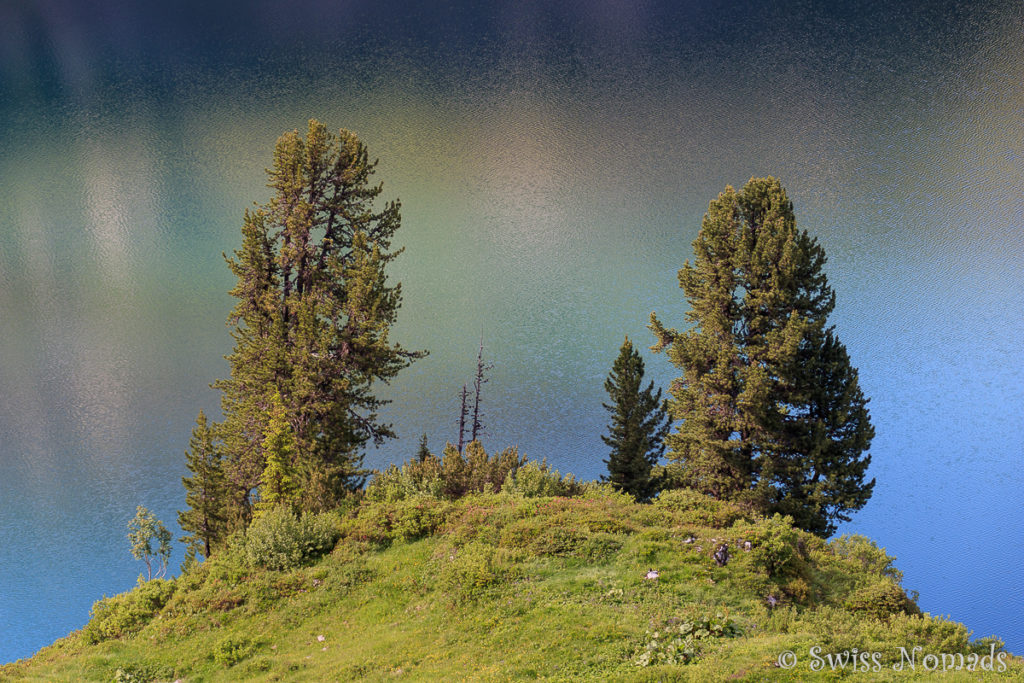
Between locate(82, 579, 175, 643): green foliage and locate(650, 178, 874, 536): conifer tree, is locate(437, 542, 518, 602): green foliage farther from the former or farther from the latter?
locate(650, 178, 874, 536): conifer tree

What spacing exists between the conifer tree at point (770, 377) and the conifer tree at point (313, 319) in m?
10.9

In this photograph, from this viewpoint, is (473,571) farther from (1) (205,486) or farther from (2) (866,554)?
(1) (205,486)

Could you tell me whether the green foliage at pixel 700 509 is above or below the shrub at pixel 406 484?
below

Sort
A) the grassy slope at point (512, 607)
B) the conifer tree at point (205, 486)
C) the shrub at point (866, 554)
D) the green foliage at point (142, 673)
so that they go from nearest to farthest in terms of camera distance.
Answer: the grassy slope at point (512, 607), the green foliage at point (142, 673), the shrub at point (866, 554), the conifer tree at point (205, 486)

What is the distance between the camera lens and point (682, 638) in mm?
10930

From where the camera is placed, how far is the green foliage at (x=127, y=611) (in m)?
14.7

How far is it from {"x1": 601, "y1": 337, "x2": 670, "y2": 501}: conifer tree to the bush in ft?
59.1

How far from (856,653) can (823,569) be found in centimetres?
525

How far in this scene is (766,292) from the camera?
76.8 feet

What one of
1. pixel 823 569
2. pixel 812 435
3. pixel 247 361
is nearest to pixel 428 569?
pixel 823 569

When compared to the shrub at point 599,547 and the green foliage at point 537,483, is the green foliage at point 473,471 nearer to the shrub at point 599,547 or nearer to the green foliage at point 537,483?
the green foliage at point 537,483

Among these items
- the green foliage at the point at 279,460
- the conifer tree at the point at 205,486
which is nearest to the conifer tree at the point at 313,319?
the green foliage at the point at 279,460

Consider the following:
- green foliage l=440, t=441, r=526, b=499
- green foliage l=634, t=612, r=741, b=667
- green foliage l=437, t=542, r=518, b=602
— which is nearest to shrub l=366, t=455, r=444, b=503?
green foliage l=440, t=441, r=526, b=499

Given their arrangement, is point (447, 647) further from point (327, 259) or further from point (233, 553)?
point (327, 259)
